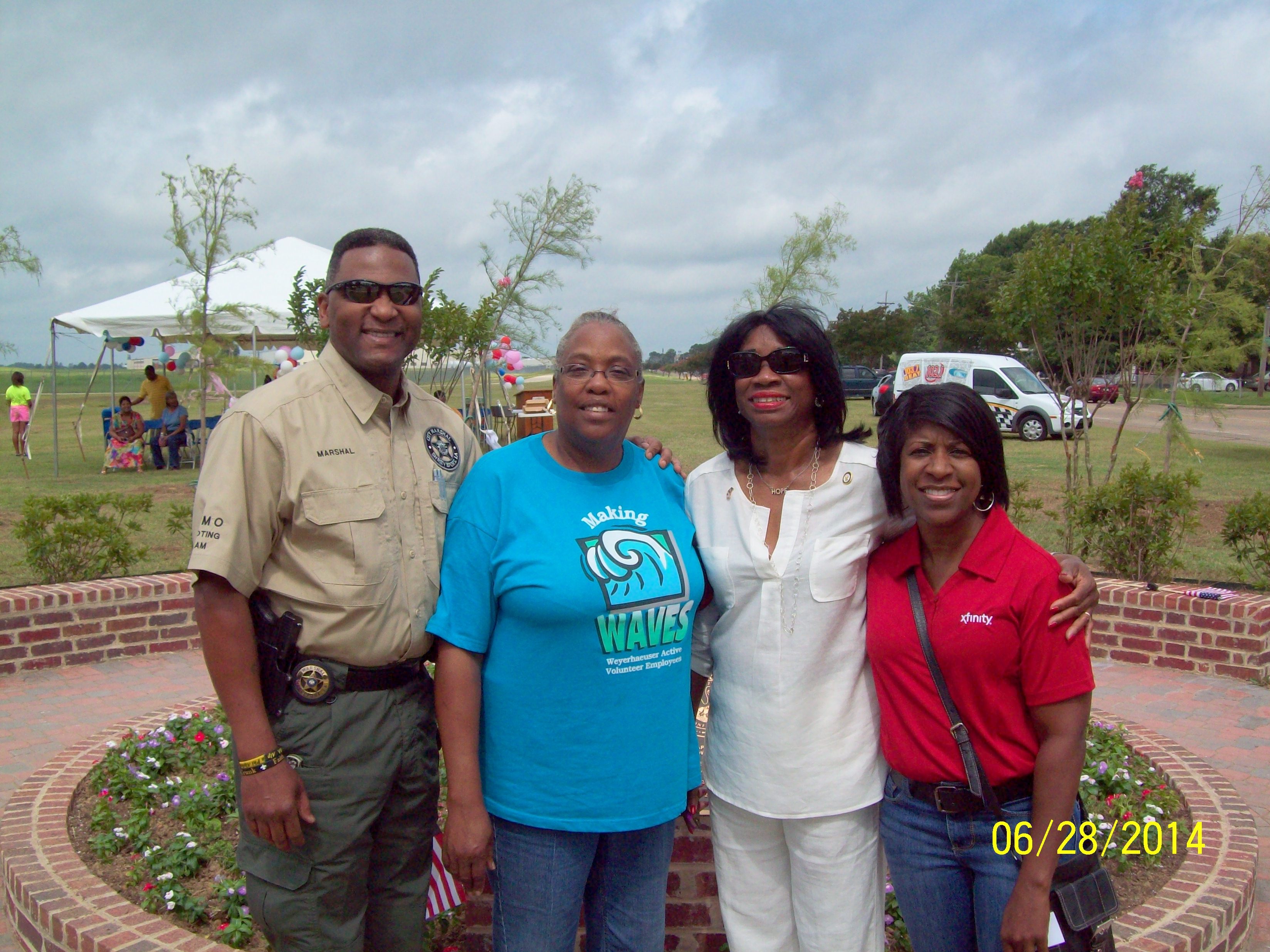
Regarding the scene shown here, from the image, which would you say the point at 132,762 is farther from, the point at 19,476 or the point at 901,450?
the point at 19,476

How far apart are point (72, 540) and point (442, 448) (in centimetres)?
518

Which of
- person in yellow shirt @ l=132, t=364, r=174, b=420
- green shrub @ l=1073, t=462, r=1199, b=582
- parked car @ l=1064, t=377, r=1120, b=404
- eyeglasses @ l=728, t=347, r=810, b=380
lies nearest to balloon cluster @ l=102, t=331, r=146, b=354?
person in yellow shirt @ l=132, t=364, r=174, b=420

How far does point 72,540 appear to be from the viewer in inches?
245

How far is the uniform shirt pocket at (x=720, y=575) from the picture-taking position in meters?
2.17

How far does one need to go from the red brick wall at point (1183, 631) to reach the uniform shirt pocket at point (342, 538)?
515cm

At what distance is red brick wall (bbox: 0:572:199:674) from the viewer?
5.54 m

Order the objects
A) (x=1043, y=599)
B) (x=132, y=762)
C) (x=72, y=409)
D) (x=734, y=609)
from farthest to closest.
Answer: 1. (x=72, y=409)
2. (x=132, y=762)
3. (x=734, y=609)
4. (x=1043, y=599)

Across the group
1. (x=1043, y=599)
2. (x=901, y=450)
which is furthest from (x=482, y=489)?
(x=1043, y=599)

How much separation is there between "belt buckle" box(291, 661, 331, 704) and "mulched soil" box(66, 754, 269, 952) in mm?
1180

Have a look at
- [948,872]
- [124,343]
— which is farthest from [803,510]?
[124,343]

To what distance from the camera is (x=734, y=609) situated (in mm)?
2174

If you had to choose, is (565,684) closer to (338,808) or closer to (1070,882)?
(338,808)

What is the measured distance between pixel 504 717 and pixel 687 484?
0.75 m

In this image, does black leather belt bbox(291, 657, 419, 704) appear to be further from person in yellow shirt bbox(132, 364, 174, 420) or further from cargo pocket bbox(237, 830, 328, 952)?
person in yellow shirt bbox(132, 364, 174, 420)
